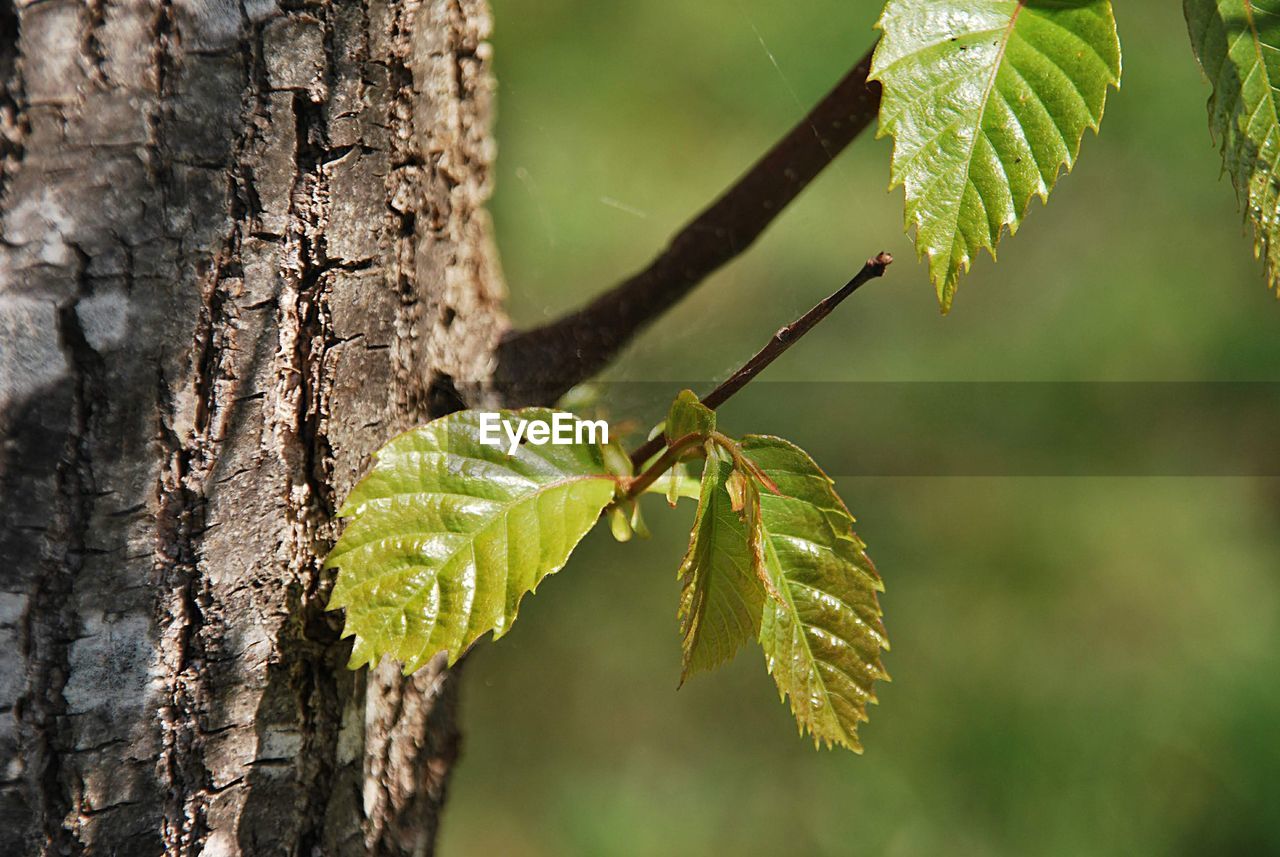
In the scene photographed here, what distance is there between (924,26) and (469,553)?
1.61 feet

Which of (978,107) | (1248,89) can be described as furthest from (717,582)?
(1248,89)

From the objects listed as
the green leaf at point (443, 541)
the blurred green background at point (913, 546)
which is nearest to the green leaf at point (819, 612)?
the green leaf at point (443, 541)

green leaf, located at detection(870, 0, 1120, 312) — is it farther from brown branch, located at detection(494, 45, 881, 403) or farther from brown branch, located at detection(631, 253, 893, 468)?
brown branch, located at detection(494, 45, 881, 403)

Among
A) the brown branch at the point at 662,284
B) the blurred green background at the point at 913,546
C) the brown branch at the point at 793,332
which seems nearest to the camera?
the brown branch at the point at 793,332

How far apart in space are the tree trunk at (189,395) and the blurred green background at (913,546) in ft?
4.32

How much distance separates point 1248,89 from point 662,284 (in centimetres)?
56

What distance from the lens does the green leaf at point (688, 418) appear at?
0.69 meters

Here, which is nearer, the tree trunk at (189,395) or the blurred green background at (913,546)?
the tree trunk at (189,395)

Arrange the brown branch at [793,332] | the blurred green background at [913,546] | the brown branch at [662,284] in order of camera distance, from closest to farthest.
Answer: the brown branch at [793,332], the brown branch at [662,284], the blurred green background at [913,546]

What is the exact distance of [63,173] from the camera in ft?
2.26

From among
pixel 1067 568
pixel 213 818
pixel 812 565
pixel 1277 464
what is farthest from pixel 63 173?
pixel 1277 464

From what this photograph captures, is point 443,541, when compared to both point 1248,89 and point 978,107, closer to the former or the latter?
point 978,107

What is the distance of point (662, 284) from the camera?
1062mm

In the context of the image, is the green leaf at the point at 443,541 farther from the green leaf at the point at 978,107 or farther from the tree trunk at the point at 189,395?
the green leaf at the point at 978,107
